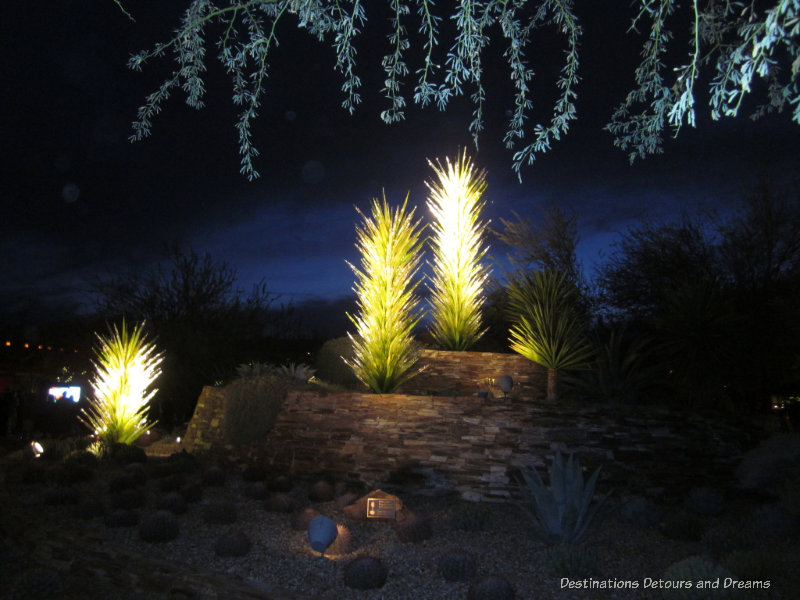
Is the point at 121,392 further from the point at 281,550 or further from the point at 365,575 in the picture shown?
the point at 365,575

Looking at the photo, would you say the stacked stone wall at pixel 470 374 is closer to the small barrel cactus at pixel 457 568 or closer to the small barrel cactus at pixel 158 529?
the small barrel cactus at pixel 158 529

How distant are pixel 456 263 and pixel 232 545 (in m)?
7.46

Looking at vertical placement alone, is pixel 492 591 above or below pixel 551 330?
below

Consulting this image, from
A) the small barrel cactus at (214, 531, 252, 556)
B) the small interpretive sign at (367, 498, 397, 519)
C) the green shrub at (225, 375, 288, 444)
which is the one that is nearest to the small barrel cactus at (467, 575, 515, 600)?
the small interpretive sign at (367, 498, 397, 519)

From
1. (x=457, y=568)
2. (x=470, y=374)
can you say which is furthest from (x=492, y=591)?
(x=470, y=374)

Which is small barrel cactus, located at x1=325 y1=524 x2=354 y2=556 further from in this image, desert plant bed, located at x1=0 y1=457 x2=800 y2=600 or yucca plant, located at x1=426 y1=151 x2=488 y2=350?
yucca plant, located at x1=426 y1=151 x2=488 y2=350

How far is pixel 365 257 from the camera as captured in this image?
9.85 meters

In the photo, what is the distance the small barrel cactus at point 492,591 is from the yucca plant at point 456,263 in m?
7.20

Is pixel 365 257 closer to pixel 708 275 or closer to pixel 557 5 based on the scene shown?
pixel 557 5

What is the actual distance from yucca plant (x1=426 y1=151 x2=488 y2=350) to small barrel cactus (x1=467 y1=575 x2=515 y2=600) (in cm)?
720

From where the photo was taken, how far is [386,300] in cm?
948

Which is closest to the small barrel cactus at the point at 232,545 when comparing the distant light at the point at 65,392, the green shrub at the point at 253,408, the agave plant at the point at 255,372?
the green shrub at the point at 253,408

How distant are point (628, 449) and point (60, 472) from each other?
314 inches

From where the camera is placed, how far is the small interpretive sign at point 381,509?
6352mm
